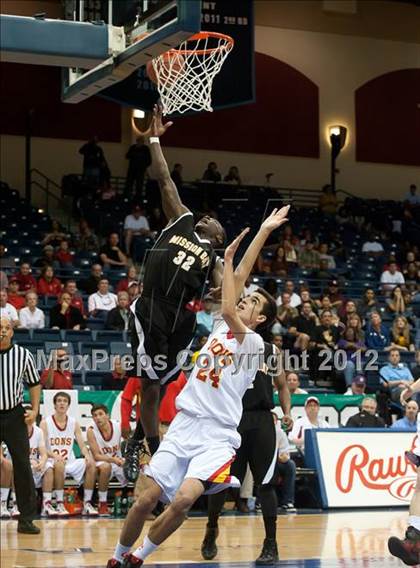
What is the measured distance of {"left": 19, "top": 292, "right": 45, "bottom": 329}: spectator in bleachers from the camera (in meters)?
16.8

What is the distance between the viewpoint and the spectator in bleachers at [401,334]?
1934cm

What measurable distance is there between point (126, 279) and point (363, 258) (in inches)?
283

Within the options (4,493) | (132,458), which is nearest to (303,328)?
(4,493)

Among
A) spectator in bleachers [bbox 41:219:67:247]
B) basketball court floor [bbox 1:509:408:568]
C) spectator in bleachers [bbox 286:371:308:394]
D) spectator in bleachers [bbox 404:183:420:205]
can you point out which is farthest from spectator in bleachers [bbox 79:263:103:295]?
spectator in bleachers [bbox 404:183:420:205]

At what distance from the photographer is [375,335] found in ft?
62.1

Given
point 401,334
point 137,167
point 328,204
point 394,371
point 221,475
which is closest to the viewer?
point 221,475

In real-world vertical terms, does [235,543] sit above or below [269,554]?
below

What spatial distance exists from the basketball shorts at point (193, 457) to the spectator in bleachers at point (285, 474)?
6.58m

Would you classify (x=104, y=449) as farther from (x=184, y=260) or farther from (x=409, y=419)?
(x=184, y=260)

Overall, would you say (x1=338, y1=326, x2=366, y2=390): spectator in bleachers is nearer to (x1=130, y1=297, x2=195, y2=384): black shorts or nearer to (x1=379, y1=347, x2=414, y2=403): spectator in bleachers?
(x1=379, y1=347, x2=414, y2=403): spectator in bleachers

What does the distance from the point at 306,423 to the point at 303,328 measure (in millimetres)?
3129

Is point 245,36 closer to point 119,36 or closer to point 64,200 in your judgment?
point 64,200

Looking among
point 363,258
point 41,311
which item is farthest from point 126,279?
point 363,258

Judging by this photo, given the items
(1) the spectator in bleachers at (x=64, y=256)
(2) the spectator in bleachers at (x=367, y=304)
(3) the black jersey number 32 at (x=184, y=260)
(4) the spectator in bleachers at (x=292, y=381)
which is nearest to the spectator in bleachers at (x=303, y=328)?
(4) the spectator in bleachers at (x=292, y=381)
